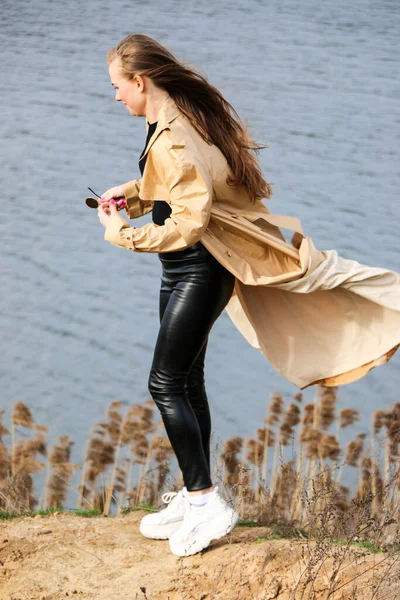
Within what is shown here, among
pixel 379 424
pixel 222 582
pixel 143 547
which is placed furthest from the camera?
pixel 379 424

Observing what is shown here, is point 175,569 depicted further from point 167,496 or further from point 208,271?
point 208,271

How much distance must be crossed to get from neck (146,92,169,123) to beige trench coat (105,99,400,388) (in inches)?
1.5

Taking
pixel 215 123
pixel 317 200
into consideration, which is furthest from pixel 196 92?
pixel 317 200

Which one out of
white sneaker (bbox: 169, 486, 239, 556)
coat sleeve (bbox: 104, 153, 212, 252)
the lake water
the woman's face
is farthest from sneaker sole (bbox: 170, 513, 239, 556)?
the lake water

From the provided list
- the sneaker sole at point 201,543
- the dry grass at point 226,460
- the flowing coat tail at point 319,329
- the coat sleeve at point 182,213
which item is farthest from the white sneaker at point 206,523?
the dry grass at point 226,460

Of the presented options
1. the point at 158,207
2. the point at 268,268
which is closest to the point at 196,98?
the point at 158,207

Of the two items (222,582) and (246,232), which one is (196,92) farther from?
(222,582)

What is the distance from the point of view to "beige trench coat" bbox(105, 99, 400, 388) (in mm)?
2701

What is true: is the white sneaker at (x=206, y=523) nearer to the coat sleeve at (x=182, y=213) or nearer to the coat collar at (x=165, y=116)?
the coat sleeve at (x=182, y=213)

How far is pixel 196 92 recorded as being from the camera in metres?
2.87

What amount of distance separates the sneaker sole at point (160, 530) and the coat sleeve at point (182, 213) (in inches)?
41.6

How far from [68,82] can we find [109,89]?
505mm

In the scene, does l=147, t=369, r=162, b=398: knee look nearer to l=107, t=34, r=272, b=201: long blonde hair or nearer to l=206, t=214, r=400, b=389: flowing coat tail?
l=206, t=214, r=400, b=389: flowing coat tail

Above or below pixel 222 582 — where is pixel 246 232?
above
